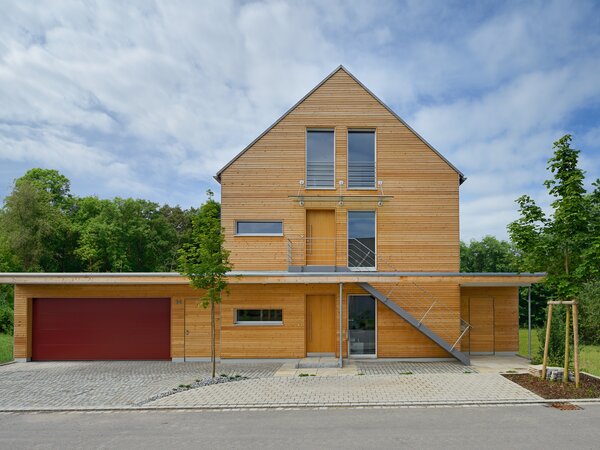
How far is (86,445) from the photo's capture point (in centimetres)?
769

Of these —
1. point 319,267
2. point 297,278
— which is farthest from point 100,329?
point 319,267

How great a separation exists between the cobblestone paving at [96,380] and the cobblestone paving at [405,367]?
2.77 m

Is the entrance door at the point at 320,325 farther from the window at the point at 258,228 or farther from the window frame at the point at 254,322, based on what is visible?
the window at the point at 258,228

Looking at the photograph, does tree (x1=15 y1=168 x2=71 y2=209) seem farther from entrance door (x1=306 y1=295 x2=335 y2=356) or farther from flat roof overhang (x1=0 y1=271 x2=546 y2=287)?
entrance door (x1=306 y1=295 x2=335 y2=356)

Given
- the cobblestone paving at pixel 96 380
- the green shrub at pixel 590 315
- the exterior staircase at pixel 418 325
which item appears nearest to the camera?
the cobblestone paving at pixel 96 380

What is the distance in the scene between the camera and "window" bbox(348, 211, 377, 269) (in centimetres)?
1561

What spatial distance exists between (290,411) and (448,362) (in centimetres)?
713

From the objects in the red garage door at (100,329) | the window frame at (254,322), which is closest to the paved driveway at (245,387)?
the red garage door at (100,329)

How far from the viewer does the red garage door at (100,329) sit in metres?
15.5

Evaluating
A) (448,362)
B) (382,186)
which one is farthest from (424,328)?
(382,186)

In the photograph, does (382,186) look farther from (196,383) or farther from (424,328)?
(196,383)

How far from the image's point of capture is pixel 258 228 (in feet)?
51.5

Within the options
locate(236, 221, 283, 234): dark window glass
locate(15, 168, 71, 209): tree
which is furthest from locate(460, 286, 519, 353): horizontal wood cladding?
locate(15, 168, 71, 209): tree

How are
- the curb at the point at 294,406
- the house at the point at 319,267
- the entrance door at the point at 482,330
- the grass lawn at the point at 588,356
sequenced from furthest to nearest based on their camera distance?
1. the entrance door at the point at 482,330
2. the house at the point at 319,267
3. the grass lawn at the point at 588,356
4. the curb at the point at 294,406
